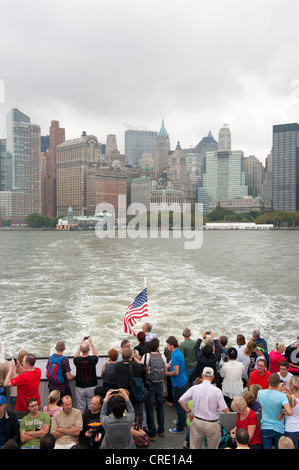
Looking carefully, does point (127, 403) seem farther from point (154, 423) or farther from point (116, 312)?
point (116, 312)

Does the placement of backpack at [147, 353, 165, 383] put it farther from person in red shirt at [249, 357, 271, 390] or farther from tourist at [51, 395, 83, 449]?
person in red shirt at [249, 357, 271, 390]

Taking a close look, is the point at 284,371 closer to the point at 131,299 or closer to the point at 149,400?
the point at 149,400

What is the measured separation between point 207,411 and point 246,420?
1.79ft

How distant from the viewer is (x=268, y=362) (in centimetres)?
746

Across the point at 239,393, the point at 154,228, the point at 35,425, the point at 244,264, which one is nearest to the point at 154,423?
the point at 239,393

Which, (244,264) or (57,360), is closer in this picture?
(57,360)

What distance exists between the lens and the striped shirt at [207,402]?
538 centimetres

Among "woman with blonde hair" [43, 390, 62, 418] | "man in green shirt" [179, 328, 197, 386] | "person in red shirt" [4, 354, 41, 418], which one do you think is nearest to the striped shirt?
"woman with blonde hair" [43, 390, 62, 418]

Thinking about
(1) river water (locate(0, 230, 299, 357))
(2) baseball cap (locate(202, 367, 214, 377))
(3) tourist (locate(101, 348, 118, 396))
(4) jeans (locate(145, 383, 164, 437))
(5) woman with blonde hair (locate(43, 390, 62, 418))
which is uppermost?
(2) baseball cap (locate(202, 367, 214, 377))

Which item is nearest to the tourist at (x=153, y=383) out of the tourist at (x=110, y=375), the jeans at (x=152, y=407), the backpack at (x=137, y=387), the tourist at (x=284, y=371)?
the jeans at (x=152, y=407)

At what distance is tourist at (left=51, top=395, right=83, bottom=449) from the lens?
561cm

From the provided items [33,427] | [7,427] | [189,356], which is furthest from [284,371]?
[7,427]

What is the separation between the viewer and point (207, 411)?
541 centimetres

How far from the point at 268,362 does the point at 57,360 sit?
377 centimetres
